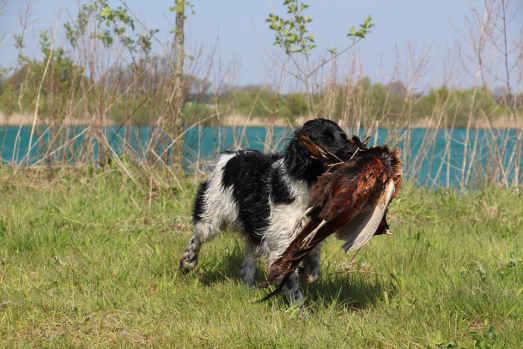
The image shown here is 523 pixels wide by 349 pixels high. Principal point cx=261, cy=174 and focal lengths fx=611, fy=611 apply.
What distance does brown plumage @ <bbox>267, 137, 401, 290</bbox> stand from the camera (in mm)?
3535

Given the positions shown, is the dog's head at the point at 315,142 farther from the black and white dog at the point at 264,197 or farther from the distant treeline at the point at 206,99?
the distant treeline at the point at 206,99

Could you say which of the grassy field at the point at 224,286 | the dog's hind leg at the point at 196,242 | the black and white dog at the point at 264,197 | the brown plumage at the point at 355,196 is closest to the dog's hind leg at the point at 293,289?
the black and white dog at the point at 264,197

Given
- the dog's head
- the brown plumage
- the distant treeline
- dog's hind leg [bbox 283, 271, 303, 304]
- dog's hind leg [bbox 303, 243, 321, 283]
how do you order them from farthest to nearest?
the distant treeline, dog's hind leg [bbox 303, 243, 321, 283], dog's hind leg [bbox 283, 271, 303, 304], the dog's head, the brown plumage

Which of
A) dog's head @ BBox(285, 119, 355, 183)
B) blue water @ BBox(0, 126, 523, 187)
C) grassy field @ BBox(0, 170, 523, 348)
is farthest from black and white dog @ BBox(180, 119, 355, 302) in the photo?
blue water @ BBox(0, 126, 523, 187)

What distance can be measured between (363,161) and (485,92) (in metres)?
5.09

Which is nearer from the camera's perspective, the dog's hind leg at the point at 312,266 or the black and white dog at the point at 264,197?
the black and white dog at the point at 264,197

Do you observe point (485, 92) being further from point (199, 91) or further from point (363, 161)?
point (363, 161)

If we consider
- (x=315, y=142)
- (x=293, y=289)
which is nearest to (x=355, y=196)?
(x=315, y=142)

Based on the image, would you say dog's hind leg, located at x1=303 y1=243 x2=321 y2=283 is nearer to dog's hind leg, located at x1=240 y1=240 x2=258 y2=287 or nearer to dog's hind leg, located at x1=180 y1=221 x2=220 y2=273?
dog's hind leg, located at x1=240 y1=240 x2=258 y2=287

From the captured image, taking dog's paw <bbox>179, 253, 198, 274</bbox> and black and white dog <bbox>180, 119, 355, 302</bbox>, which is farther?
dog's paw <bbox>179, 253, 198, 274</bbox>

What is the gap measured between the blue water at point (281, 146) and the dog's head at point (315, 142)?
148 inches

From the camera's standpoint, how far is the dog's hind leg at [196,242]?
16.6 feet

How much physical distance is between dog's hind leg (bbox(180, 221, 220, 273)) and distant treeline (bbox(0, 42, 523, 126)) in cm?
289

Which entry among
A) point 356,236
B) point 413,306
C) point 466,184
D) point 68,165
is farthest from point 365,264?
point 68,165
